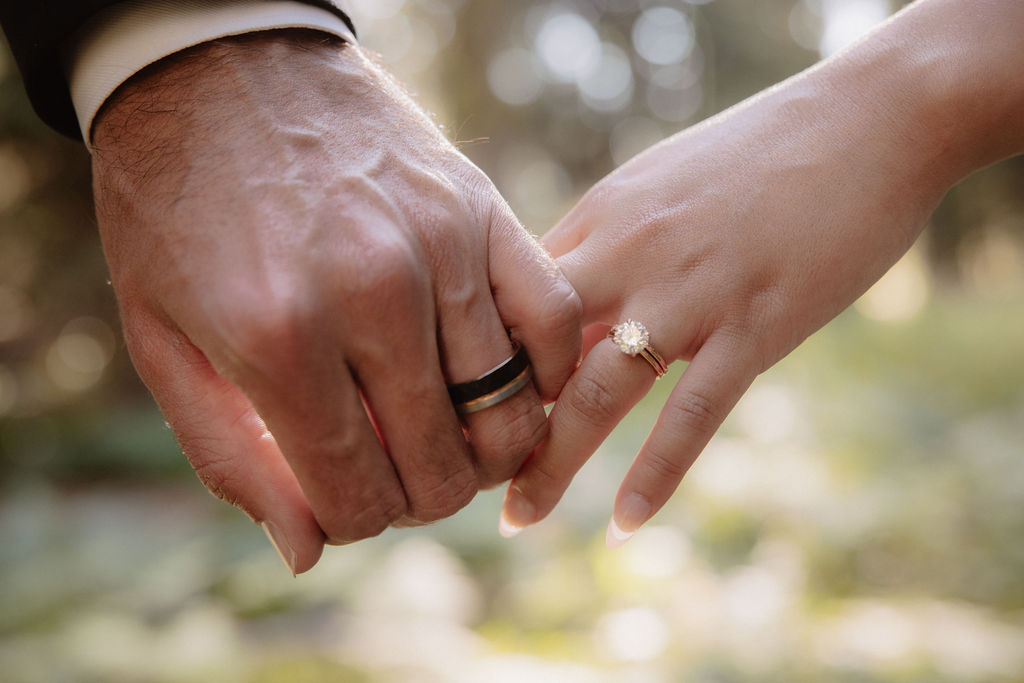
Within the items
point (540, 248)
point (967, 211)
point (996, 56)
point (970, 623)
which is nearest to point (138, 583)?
point (540, 248)

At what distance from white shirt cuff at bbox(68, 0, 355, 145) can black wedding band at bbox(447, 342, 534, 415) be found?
748 mm

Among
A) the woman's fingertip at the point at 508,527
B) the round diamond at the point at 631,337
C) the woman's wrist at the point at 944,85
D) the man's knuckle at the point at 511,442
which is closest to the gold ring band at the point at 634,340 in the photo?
the round diamond at the point at 631,337

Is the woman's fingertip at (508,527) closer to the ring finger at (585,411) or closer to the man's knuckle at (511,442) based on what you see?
the ring finger at (585,411)

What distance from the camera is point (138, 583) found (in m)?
4.55

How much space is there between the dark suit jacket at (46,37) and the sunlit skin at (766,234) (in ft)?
2.76

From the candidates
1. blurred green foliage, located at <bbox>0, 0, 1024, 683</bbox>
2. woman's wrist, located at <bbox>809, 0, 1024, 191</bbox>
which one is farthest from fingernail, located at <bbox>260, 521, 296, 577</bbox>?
woman's wrist, located at <bbox>809, 0, 1024, 191</bbox>

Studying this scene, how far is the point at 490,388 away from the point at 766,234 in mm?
719

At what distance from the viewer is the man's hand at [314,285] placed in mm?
1084

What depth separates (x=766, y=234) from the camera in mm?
1510

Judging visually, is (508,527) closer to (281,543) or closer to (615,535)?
(615,535)

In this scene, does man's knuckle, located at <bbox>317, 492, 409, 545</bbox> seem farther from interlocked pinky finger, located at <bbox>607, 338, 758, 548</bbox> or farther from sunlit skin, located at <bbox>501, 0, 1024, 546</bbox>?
interlocked pinky finger, located at <bbox>607, 338, 758, 548</bbox>

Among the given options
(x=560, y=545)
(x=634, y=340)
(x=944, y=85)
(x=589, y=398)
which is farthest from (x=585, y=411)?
(x=560, y=545)

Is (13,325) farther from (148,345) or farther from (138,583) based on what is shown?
(148,345)

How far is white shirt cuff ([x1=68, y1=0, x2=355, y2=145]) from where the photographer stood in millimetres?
1229
